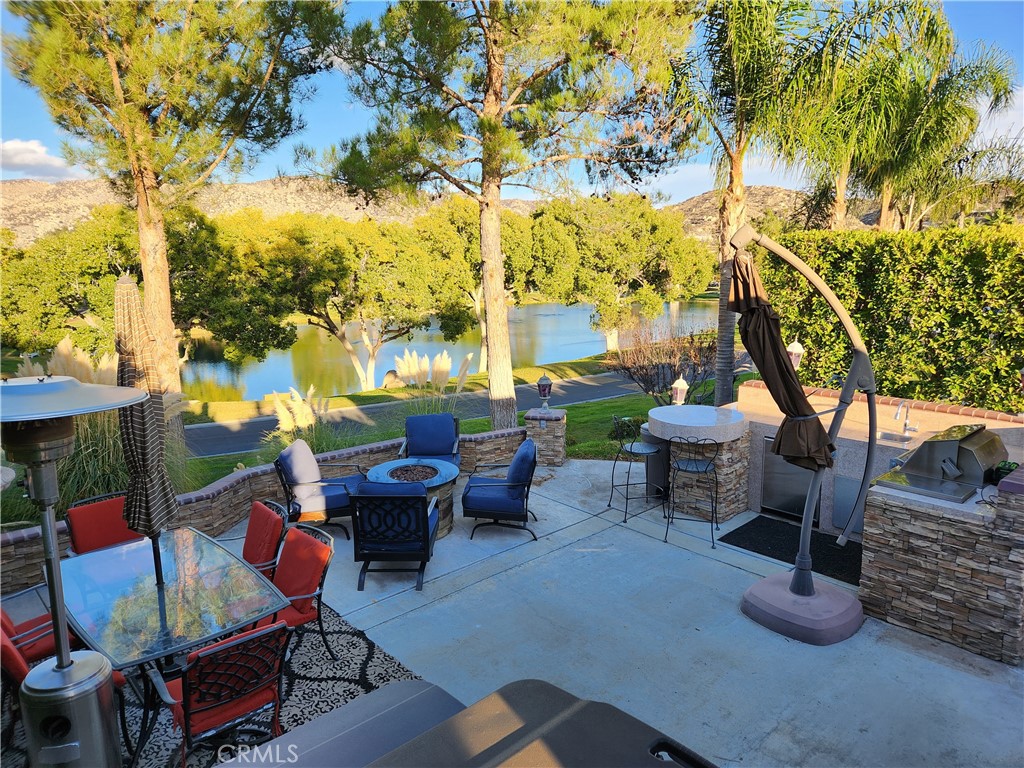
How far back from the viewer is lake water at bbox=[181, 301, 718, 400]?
32.1 metres

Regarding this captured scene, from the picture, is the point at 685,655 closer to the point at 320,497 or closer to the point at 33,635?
the point at 320,497

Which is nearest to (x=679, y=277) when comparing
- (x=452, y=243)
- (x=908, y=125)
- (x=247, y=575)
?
(x=452, y=243)

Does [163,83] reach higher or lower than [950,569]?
higher

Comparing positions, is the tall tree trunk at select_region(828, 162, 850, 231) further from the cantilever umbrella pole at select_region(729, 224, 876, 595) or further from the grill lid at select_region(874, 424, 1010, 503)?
the cantilever umbrella pole at select_region(729, 224, 876, 595)

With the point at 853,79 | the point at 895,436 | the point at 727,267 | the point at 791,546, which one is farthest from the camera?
the point at 727,267

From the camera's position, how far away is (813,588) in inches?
198

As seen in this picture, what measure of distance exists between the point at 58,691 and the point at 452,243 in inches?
1029

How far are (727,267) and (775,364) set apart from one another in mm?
6353

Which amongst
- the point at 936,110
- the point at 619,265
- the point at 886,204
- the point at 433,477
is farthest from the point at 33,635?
the point at 619,265

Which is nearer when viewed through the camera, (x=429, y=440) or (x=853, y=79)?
(x=429, y=440)

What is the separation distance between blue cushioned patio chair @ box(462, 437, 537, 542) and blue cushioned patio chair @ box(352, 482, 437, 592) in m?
1.09

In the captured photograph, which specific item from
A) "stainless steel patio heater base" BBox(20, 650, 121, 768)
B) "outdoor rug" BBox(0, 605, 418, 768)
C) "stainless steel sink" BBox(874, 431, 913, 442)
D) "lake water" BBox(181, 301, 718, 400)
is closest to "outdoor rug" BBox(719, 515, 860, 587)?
"stainless steel sink" BBox(874, 431, 913, 442)

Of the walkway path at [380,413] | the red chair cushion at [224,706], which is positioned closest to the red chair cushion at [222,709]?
the red chair cushion at [224,706]

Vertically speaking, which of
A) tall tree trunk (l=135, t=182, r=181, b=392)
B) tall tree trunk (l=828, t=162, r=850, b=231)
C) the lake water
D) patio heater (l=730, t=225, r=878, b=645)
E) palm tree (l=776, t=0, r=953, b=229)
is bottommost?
the lake water
